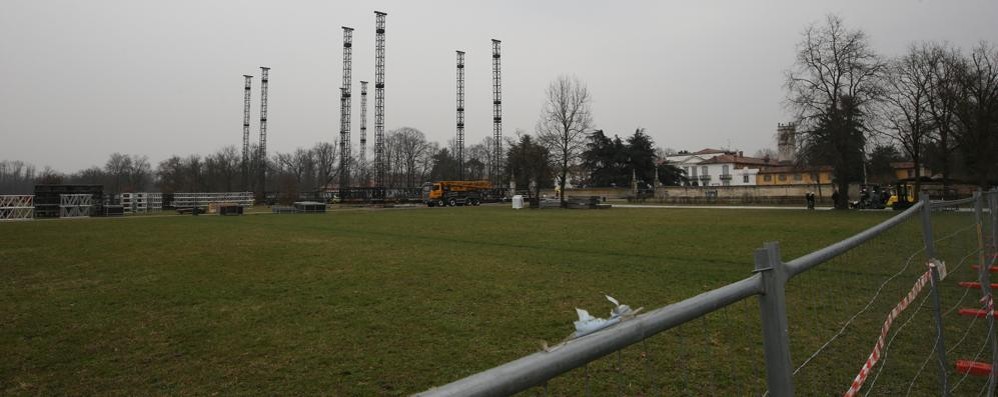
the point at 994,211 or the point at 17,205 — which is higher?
the point at 994,211

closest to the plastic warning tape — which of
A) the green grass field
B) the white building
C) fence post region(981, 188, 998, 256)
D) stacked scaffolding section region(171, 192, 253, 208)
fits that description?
the green grass field

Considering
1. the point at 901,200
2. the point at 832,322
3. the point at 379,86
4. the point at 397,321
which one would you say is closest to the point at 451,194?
the point at 379,86

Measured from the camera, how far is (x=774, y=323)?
1.60m

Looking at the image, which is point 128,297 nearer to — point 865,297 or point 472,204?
point 865,297

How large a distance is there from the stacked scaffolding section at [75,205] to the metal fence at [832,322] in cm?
4717

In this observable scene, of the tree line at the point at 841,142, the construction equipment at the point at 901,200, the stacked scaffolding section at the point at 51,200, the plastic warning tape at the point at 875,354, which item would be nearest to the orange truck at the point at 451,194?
the tree line at the point at 841,142

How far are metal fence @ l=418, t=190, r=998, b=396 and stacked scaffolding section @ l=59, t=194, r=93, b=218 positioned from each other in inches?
1857

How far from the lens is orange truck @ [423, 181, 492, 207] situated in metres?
55.1

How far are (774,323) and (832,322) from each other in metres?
4.54

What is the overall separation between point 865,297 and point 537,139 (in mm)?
43679

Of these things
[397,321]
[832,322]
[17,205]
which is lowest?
[397,321]

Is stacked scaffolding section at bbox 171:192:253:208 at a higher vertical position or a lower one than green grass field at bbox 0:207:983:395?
higher

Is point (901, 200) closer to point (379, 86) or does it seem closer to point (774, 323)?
point (774, 323)

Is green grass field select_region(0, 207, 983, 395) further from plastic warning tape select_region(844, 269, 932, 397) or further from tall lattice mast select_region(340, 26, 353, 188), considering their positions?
tall lattice mast select_region(340, 26, 353, 188)
